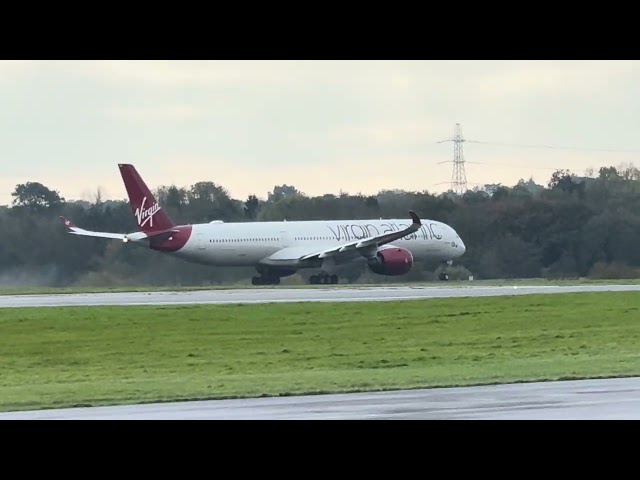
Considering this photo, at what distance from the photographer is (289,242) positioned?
65.8 metres

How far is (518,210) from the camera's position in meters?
75.1

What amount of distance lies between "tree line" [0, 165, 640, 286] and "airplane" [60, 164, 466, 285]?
2826 mm

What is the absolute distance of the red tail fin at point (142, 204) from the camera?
64562mm

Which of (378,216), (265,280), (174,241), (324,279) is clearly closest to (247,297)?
(174,241)

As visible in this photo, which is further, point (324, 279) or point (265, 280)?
point (265, 280)

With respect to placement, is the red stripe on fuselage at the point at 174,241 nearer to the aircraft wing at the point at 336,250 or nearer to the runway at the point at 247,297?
the aircraft wing at the point at 336,250

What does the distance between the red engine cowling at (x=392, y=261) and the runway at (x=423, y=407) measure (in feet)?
146

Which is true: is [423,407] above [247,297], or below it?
below

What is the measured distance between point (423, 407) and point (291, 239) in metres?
48.8

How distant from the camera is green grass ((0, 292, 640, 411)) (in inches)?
866

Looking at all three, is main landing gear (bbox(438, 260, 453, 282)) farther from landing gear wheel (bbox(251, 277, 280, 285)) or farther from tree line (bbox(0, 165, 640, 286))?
landing gear wheel (bbox(251, 277, 280, 285))

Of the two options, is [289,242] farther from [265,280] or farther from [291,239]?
[265,280]

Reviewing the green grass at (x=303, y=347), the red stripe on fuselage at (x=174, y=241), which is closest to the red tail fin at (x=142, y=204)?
the red stripe on fuselage at (x=174, y=241)
